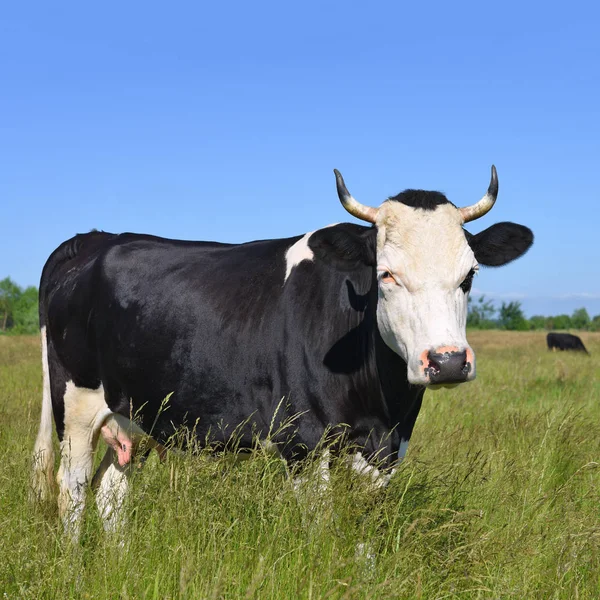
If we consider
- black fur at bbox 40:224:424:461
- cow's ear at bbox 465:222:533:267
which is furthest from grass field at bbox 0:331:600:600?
cow's ear at bbox 465:222:533:267

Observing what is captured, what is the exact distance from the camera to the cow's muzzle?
351 centimetres

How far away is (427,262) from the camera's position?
→ 3924 millimetres

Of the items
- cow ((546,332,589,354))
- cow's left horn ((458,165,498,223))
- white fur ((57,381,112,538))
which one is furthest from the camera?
cow ((546,332,589,354))

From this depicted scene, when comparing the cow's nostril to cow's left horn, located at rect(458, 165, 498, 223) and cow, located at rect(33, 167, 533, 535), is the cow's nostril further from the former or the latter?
cow's left horn, located at rect(458, 165, 498, 223)

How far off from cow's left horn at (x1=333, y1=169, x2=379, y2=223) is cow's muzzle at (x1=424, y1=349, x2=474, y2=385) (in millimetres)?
1131

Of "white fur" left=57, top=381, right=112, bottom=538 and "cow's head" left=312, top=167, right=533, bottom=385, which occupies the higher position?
"cow's head" left=312, top=167, right=533, bottom=385

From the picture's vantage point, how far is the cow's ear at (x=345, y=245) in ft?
14.1

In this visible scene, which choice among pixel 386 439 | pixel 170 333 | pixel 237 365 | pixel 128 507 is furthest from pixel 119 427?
pixel 386 439

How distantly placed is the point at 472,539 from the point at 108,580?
1.76 m

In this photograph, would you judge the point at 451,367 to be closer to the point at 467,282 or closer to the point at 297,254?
the point at 467,282

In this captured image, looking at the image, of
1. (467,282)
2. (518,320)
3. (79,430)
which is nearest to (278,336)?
(467,282)

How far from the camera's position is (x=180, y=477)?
3.79m

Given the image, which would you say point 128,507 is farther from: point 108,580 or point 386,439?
point 386,439

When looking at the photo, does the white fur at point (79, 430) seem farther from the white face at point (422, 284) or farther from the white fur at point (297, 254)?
the white face at point (422, 284)
